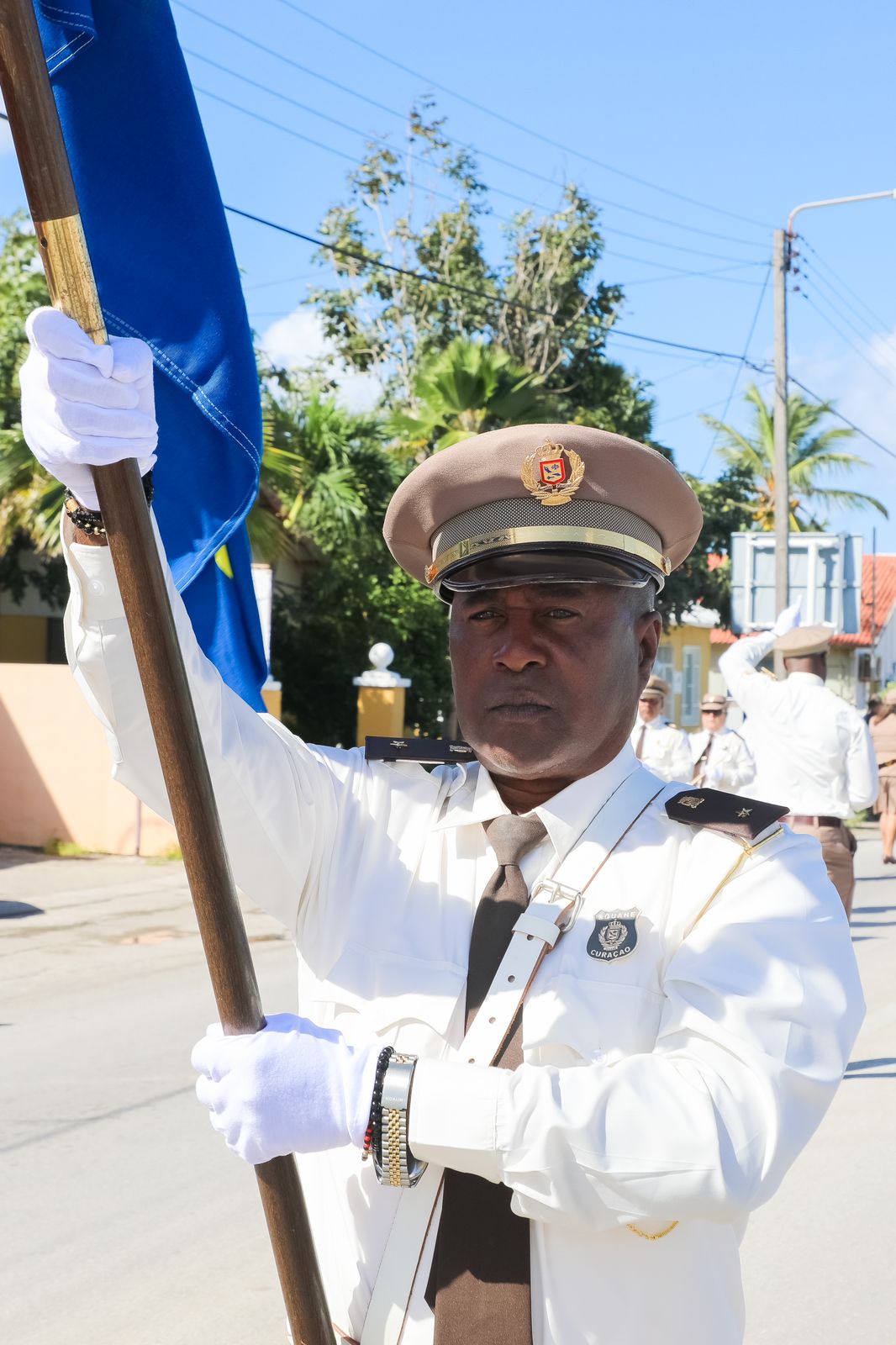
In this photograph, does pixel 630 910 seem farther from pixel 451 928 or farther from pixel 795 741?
pixel 795 741

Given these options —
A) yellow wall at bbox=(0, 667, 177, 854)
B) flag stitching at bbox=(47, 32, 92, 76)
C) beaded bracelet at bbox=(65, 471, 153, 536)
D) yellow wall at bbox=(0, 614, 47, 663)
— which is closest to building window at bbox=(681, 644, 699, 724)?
yellow wall at bbox=(0, 614, 47, 663)

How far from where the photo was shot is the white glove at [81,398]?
5.21 feet

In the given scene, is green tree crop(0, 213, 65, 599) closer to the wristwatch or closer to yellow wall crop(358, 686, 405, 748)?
yellow wall crop(358, 686, 405, 748)

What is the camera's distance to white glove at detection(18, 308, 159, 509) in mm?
1588

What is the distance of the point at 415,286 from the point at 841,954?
21.5 metres

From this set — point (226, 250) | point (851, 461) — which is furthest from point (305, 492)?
point (851, 461)

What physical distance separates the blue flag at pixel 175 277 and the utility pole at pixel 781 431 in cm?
1488

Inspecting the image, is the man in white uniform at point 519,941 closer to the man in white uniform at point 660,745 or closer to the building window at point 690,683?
the man in white uniform at point 660,745

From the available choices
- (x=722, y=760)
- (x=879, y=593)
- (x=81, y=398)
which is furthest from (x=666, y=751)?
(x=879, y=593)

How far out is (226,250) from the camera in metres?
2.14

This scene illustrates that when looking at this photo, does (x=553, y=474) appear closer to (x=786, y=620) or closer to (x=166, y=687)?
(x=166, y=687)

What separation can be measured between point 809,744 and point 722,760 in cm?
354

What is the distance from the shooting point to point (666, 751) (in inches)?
385

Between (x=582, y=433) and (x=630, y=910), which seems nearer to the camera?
(x=630, y=910)
